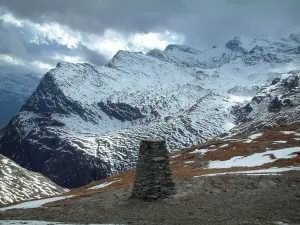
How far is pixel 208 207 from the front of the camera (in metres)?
25.7

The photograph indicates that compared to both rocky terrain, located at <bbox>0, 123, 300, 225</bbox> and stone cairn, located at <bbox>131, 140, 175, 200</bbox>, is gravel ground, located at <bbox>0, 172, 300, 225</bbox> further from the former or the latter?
stone cairn, located at <bbox>131, 140, 175, 200</bbox>

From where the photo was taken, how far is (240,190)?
30891 millimetres

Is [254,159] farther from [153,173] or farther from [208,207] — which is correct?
[208,207]

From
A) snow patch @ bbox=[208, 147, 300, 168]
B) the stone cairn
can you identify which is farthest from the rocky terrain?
snow patch @ bbox=[208, 147, 300, 168]

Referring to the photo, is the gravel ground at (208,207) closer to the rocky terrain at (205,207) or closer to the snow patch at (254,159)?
the rocky terrain at (205,207)

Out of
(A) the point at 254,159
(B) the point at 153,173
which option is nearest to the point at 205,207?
(B) the point at 153,173

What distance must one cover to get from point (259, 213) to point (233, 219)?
2.29 meters

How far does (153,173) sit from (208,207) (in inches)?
239

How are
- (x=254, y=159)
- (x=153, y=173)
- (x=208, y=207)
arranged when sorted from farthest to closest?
(x=254, y=159)
(x=153, y=173)
(x=208, y=207)

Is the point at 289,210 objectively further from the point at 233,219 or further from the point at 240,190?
the point at 240,190

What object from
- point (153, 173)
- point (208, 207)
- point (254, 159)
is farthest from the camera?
point (254, 159)

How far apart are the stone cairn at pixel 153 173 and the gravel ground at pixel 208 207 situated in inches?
34.9

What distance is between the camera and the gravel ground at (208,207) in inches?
879

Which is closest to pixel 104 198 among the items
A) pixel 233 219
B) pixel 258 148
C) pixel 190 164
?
pixel 233 219
